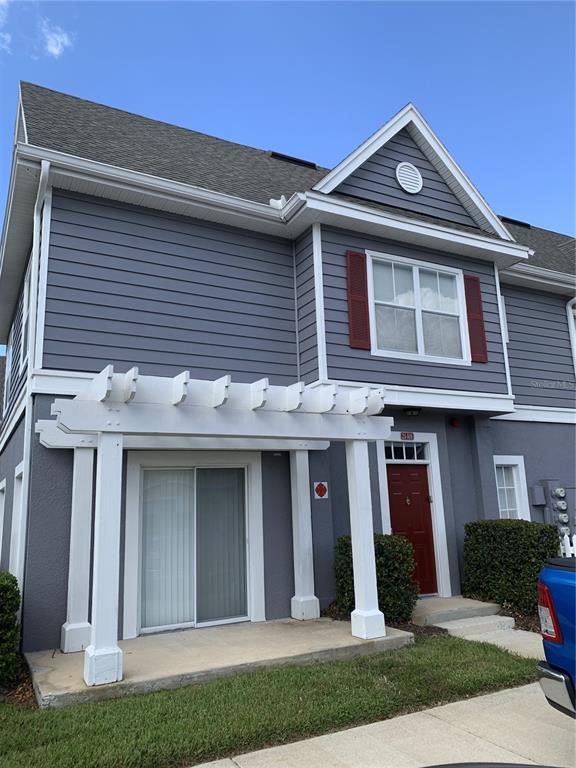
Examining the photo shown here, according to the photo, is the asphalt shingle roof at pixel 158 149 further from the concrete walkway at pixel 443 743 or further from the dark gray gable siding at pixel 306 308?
the concrete walkway at pixel 443 743

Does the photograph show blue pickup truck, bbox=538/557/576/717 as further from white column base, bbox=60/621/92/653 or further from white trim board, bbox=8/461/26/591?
white trim board, bbox=8/461/26/591

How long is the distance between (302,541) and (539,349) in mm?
6476

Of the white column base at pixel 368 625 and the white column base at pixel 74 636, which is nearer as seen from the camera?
the white column base at pixel 74 636

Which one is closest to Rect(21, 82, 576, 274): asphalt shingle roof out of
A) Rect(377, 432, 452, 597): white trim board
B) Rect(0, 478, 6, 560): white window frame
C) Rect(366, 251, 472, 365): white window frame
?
Rect(366, 251, 472, 365): white window frame

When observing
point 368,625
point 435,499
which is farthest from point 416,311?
point 368,625

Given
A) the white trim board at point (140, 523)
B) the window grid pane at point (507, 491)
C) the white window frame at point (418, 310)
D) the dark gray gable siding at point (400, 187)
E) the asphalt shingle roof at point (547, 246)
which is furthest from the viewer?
the asphalt shingle roof at point (547, 246)

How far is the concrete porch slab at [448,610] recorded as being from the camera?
283 inches

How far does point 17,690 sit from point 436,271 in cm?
761

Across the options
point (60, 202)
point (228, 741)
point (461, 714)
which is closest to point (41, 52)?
point (60, 202)

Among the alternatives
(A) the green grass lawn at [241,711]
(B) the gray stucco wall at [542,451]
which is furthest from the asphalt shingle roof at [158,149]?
(A) the green grass lawn at [241,711]

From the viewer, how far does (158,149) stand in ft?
28.6

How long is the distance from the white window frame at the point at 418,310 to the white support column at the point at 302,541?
1.94m

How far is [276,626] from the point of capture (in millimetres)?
6754

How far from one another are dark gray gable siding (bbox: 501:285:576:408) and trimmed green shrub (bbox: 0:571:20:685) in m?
8.62
